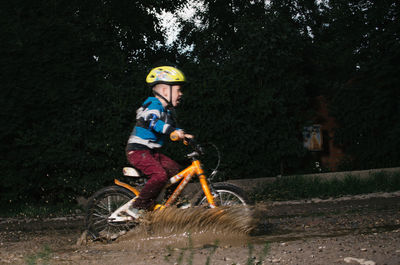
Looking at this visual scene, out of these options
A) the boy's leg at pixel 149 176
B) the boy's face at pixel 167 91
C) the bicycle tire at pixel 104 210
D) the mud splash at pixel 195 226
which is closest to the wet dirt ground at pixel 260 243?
the mud splash at pixel 195 226

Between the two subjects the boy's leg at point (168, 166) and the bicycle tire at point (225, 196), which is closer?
the bicycle tire at point (225, 196)

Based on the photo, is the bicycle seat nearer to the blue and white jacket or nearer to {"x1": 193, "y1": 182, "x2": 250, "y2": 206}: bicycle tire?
the blue and white jacket

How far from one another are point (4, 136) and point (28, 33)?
7.08ft

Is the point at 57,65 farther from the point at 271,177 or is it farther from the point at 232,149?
the point at 271,177

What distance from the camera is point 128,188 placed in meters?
6.13

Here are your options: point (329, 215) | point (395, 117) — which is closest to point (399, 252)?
point (329, 215)

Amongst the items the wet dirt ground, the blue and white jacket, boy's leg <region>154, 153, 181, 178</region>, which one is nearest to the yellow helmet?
the blue and white jacket

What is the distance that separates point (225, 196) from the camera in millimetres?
5914

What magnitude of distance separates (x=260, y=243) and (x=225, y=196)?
2.69ft

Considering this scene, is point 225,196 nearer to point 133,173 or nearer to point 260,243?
point 260,243

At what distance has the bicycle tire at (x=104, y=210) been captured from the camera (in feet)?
20.1

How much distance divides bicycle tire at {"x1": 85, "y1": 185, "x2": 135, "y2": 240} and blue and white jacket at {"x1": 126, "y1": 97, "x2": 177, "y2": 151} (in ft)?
1.88

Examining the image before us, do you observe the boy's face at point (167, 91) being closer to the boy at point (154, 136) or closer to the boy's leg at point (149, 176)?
the boy at point (154, 136)

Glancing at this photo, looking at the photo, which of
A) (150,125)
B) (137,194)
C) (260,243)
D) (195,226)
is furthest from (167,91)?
(260,243)
